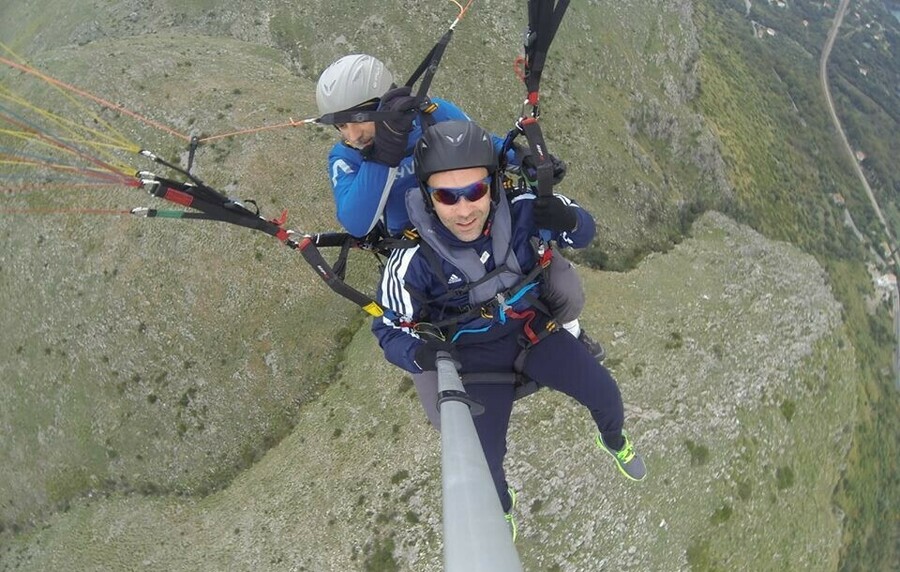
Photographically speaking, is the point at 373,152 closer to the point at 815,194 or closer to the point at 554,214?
the point at 554,214

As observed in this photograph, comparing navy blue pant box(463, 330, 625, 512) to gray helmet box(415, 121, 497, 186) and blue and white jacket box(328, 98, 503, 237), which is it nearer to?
blue and white jacket box(328, 98, 503, 237)

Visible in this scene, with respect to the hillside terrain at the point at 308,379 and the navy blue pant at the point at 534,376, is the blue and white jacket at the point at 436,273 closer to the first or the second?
the navy blue pant at the point at 534,376

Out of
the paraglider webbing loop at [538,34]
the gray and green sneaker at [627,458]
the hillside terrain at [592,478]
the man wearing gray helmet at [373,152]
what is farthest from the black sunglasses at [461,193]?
the hillside terrain at [592,478]

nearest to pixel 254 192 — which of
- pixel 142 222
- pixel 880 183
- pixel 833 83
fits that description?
pixel 142 222

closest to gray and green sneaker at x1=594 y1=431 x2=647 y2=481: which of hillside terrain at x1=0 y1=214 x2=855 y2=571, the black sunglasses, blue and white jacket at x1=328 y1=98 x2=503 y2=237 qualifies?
blue and white jacket at x1=328 y1=98 x2=503 y2=237

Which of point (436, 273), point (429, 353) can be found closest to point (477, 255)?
point (436, 273)
